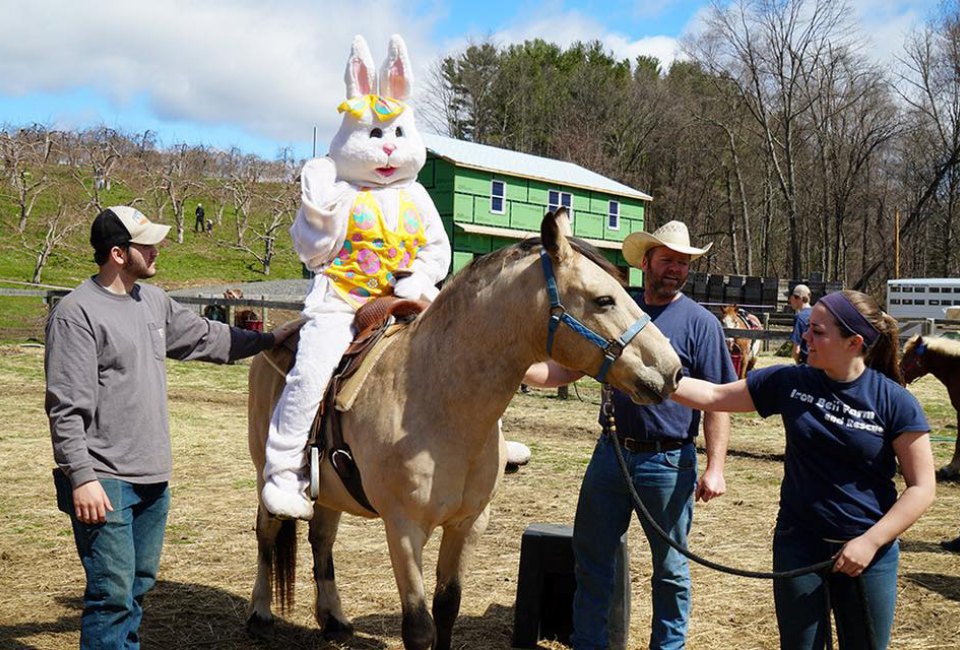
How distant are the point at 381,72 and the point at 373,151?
1.98 ft

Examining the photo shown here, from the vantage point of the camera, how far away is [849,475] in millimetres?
2756

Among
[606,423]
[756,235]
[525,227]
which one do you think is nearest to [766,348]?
[525,227]

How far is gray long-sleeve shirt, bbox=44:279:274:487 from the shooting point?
2967 mm

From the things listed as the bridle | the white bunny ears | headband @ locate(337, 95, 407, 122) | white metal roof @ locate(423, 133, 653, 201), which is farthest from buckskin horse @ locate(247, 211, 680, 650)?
white metal roof @ locate(423, 133, 653, 201)

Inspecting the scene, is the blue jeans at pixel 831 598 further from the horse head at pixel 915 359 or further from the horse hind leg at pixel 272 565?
the horse head at pixel 915 359

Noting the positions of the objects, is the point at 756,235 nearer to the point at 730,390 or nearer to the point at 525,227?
the point at 525,227

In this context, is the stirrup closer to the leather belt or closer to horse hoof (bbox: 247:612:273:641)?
horse hoof (bbox: 247:612:273:641)

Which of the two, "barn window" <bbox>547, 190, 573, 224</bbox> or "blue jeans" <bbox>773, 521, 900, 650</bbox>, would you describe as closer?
"blue jeans" <bbox>773, 521, 900, 650</bbox>

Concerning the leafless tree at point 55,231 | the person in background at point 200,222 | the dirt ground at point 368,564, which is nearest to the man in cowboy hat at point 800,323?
the dirt ground at point 368,564

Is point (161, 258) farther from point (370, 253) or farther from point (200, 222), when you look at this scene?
point (370, 253)

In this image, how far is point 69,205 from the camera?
34969 millimetres

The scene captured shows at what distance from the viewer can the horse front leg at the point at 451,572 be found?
12.4 feet

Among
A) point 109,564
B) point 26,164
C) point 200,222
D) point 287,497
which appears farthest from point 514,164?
point 109,564

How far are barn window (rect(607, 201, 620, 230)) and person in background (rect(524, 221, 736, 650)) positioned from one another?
29044mm
